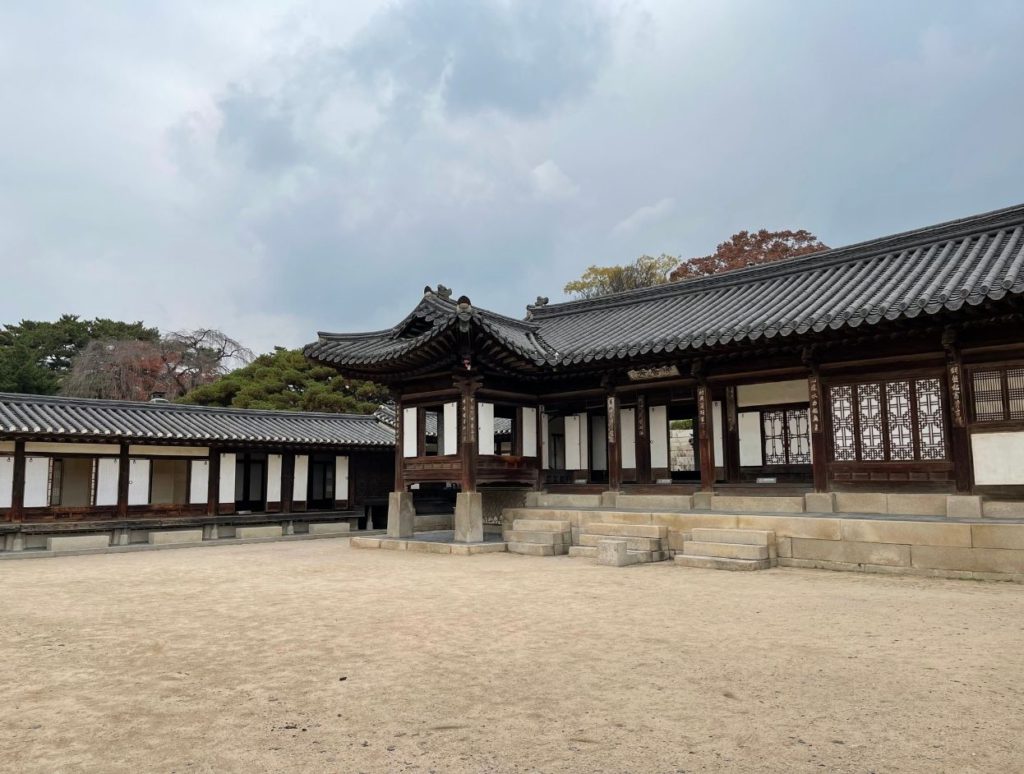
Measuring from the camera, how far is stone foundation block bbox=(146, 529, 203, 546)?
19.7 m

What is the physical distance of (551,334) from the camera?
20.6 meters

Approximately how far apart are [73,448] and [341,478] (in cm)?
852

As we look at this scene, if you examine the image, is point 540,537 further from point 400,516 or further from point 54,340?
point 54,340

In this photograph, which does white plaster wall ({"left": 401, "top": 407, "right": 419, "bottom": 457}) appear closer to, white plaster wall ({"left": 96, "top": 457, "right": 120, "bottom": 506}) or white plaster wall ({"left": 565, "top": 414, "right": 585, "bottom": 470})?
white plaster wall ({"left": 565, "top": 414, "right": 585, "bottom": 470})

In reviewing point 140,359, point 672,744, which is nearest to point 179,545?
point 672,744

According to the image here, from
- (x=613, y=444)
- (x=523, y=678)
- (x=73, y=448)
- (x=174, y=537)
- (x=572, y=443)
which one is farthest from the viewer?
(x=174, y=537)

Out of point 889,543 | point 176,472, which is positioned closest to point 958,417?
point 889,543

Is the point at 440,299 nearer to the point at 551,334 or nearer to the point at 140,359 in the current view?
the point at 551,334

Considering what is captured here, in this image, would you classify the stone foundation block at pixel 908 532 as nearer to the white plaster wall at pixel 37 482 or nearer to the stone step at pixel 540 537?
the stone step at pixel 540 537

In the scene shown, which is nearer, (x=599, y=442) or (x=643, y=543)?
(x=643, y=543)

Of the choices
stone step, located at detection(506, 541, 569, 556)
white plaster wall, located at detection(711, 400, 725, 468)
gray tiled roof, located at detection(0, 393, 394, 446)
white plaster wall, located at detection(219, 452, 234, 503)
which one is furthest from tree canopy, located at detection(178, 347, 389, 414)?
white plaster wall, located at detection(711, 400, 725, 468)

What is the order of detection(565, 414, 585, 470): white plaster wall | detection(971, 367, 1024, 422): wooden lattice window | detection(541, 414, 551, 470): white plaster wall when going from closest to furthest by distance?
detection(971, 367, 1024, 422): wooden lattice window
detection(541, 414, 551, 470): white plaster wall
detection(565, 414, 585, 470): white plaster wall

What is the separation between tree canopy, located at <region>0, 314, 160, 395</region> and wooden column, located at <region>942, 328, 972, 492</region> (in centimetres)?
4399

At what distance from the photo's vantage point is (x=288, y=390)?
3309 cm
